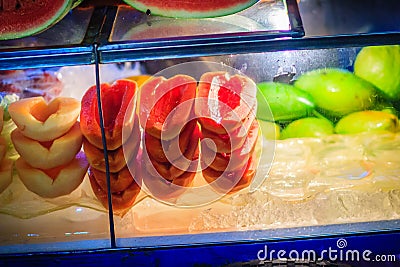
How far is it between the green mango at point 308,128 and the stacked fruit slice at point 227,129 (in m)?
0.11

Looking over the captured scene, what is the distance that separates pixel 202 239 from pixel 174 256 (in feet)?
0.31

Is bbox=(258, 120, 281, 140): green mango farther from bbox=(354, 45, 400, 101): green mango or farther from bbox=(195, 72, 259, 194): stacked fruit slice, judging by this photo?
bbox=(354, 45, 400, 101): green mango

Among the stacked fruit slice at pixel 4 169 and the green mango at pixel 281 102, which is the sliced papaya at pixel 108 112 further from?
the green mango at pixel 281 102

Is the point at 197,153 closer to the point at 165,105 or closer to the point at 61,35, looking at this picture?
the point at 165,105

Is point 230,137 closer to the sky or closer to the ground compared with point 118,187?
closer to the sky

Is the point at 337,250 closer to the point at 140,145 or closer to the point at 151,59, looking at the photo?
the point at 140,145

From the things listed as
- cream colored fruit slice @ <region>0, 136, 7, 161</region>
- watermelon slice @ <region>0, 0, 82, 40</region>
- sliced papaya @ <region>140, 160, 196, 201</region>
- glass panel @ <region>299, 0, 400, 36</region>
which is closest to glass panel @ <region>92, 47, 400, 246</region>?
sliced papaya @ <region>140, 160, 196, 201</region>

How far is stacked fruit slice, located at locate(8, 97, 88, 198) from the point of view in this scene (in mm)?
1449

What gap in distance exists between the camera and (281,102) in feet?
5.00

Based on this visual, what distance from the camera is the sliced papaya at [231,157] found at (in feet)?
4.91

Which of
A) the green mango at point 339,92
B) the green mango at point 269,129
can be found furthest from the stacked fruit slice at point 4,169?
the green mango at point 339,92

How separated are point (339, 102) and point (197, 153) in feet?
1.51

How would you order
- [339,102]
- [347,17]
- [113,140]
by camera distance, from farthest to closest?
[347,17]
[339,102]
[113,140]

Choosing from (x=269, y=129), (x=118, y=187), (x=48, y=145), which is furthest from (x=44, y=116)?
(x=269, y=129)
